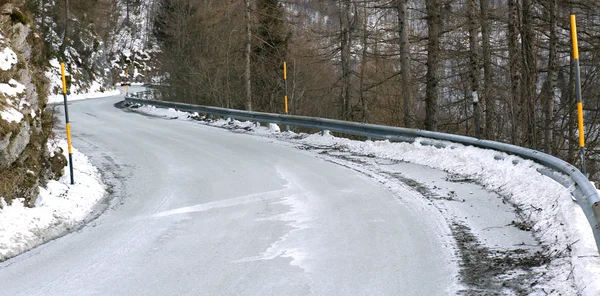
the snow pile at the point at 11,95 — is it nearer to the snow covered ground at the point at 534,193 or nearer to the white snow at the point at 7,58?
the white snow at the point at 7,58

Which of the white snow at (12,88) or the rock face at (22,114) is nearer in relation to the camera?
the rock face at (22,114)

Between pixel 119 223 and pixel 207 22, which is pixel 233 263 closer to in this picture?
pixel 119 223

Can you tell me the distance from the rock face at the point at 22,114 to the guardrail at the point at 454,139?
22.6ft

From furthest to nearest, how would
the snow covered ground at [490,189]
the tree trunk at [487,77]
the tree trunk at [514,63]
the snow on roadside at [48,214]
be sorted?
1. the tree trunk at [487,77]
2. the tree trunk at [514,63]
3. the snow on roadside at [48,214]
4. the snow covered ground at [490,189]

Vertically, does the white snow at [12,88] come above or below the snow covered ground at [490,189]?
above

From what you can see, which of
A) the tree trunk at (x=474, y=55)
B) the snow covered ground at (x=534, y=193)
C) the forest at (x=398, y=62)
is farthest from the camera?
the tree trunk at (x=474, y=55)

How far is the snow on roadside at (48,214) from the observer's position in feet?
22.4

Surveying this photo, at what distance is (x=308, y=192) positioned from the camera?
9.58 metres

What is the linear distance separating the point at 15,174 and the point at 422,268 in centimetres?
562

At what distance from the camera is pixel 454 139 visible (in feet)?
40.4

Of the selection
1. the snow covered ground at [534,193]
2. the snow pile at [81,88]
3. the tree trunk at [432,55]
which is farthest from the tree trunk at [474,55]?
the snow pile at [81,88]

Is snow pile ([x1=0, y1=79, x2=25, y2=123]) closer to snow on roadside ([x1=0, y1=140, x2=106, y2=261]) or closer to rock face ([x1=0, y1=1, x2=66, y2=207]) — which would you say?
rock face ([x1=0, y1=1, x2=66, y2=207])

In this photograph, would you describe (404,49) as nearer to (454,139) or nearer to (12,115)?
(454,139)

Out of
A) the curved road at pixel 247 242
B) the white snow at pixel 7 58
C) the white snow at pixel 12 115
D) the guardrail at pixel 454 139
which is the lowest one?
the curved road at pixel 247 242
